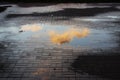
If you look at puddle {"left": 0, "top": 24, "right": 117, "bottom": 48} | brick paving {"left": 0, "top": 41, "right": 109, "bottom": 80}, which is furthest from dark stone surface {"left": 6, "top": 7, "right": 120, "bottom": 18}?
brick paving {"left": 0, "top": 41, "right": 109, "bottom": 80}

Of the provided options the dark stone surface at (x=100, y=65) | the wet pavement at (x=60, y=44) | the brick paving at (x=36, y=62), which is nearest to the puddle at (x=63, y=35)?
the wet pavement at (x=60, y=44)

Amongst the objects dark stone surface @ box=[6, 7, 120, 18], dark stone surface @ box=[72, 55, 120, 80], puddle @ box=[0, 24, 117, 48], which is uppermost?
dark stone surface @ box=[72, 55, 120, 80]

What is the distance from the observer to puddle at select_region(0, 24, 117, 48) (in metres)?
7.65

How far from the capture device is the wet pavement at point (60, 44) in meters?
5.83

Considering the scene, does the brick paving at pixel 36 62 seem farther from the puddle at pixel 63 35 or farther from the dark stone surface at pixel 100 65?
the puddle at pixel 63 35

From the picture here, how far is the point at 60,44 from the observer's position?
7.61 metres

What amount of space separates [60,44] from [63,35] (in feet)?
2.91

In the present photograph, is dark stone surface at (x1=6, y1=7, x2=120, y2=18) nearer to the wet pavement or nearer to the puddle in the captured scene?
the wet pavement

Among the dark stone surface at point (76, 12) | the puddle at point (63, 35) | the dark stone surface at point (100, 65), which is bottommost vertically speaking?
the dark stone surface at point (76, 12)

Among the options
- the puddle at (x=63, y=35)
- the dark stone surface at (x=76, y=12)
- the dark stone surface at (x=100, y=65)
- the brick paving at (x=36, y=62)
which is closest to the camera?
the brick paving at (x=36, y=62)

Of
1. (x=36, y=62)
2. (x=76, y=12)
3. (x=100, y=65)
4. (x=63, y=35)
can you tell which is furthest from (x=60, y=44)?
(x=76, y=12)

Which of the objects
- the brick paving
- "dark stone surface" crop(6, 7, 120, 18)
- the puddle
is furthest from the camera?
"dark stone surface" crop(6, 7, 120, 18)

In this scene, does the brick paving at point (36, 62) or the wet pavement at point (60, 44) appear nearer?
the brick paving at point (36, 62)

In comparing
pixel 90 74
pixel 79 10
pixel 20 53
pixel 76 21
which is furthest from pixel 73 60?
pixel 79 10
